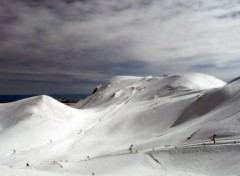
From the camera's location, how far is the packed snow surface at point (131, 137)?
397 inches

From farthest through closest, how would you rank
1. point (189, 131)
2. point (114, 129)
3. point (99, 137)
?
point (114, 129), point (99, 137), point (189, 131)

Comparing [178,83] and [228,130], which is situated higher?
[178,83]

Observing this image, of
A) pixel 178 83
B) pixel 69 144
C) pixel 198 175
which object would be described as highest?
pixel 178 83

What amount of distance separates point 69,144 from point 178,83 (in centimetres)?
1972

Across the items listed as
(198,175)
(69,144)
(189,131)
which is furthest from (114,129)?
(198,175)

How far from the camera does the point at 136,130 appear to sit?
21.0 meters

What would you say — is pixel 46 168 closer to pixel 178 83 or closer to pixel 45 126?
pixel 45 126

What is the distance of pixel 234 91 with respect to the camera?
17641 millimetres

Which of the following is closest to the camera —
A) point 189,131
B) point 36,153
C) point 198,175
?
point 198,175

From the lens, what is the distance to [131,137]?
1934 centimetres

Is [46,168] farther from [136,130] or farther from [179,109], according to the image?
[179,109]

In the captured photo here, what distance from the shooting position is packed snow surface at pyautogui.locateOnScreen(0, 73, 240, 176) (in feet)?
33.1

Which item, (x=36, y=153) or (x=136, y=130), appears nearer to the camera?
(x=36, y=153)

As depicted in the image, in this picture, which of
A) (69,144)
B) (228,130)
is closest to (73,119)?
(69,144)
